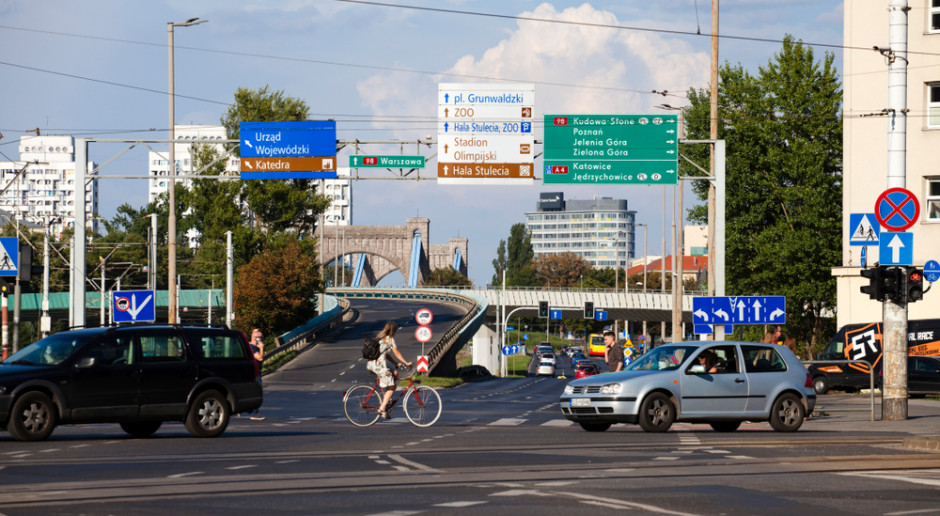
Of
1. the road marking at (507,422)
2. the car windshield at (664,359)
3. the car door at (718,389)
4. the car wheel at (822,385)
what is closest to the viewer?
the car door at (718,389)

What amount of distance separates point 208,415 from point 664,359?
727 cm

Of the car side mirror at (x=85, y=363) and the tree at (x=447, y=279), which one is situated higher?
the car side mirror at (x=85, y=363)

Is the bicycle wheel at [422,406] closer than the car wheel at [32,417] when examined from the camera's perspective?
No

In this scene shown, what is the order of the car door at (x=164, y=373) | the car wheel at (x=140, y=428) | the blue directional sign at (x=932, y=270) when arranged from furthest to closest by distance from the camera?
the blue directional sign at (x=932, y=270), the car wheel at (x=140, y=428), the car door at (x=164, y=373)

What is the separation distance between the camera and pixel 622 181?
3406cm

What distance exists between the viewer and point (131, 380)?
17344 millimetres

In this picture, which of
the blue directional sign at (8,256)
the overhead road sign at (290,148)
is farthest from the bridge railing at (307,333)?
the blue directional sign at (8,256)

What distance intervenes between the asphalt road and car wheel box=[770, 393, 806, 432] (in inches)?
13.9

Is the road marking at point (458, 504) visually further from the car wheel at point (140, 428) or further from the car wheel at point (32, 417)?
the car wheel at point (140, 428)

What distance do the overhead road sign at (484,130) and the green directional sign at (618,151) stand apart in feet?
4.51

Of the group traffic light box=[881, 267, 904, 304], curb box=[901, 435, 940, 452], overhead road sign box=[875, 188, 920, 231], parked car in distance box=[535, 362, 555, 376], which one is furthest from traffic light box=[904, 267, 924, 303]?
parked car in distance box=[535, 362, 555, 376]

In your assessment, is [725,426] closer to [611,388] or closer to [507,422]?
[611,388]

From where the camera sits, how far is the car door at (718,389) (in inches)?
762

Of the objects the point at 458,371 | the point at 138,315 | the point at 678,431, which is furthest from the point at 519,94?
the point at 458,371
